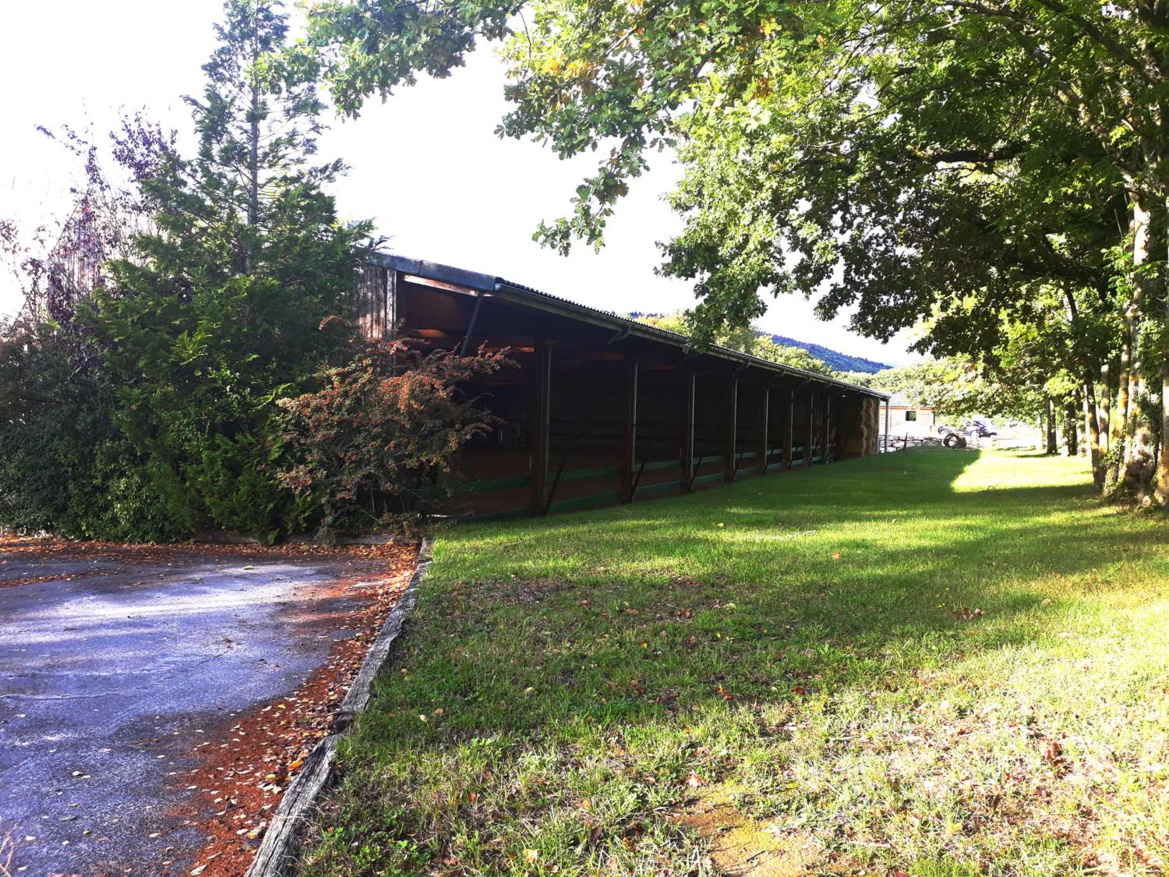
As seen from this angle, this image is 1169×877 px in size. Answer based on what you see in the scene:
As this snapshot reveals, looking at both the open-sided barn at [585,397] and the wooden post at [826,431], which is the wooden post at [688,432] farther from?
the wooden post at [826,431]

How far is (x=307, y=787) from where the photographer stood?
2.73 m

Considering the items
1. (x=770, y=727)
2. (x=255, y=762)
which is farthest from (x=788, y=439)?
(x=255, y=762)

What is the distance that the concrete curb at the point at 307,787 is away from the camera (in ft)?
7.59

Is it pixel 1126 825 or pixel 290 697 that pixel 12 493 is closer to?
pixel 290 697

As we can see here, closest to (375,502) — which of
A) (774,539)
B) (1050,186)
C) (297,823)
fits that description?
(774,539)

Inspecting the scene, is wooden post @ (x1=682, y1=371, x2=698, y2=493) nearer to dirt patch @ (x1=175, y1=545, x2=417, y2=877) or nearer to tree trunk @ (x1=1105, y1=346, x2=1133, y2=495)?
tree trunk @ (x1=1105, y1=346, x2=1133, y2=495)

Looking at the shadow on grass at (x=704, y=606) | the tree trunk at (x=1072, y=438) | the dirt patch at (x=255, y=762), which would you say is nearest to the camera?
the dirt patch at (x=255, y=762)

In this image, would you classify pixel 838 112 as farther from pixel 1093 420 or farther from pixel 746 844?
pixel 1093 420

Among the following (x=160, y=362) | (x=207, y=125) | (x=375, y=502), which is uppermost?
(x=207, y=125)

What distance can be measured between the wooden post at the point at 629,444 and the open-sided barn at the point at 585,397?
0.03 m

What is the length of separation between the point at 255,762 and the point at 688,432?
538 inches

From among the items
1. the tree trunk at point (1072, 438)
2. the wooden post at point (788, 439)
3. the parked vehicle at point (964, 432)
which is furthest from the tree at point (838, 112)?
the parked vehicle at point (964, 432)

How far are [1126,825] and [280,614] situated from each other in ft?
17.4

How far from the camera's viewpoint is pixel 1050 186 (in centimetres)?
940
